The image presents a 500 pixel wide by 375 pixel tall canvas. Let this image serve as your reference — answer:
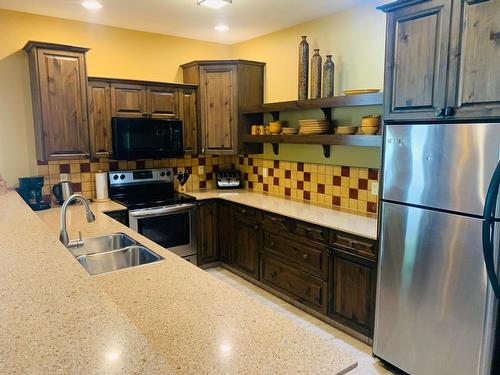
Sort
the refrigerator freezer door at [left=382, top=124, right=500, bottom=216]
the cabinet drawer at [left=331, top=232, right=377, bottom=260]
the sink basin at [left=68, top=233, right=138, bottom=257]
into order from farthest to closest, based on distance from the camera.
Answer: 1. the cabinet drawer at [left=331, top=232, right=377, bottom=260]
2. the sink basin at [left=68, top=233, right=138, bottom=257]
3. the refrigerator freezer door at [left=382, top=124, right=500, bottom=216]

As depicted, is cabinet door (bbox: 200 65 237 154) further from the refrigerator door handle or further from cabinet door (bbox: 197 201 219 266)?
the refrigerator door handle

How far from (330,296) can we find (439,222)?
120 centimetres

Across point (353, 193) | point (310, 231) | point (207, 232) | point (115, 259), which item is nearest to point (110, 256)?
point (115, 259)

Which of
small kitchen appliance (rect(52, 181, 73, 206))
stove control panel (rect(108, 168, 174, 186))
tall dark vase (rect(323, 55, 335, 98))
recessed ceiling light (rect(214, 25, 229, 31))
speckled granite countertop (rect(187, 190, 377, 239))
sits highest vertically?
recessed ceiling light (rect(214, 25, 229, 31))

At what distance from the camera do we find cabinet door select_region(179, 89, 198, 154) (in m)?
4.18

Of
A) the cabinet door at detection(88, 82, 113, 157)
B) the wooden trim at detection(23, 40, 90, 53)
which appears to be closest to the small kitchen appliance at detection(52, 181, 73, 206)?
the cabinet door at detection(88, 82, 113, 157)

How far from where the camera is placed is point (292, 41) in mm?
3943

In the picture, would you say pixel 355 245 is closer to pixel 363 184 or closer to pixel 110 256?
pixel 363 184

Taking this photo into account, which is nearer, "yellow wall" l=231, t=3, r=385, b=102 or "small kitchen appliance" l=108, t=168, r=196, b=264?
"yellow wall" l=231, t=3, r=385, b=102

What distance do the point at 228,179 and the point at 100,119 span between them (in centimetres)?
165

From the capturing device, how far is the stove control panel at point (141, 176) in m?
4.02

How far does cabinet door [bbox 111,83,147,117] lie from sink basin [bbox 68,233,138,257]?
1.62m

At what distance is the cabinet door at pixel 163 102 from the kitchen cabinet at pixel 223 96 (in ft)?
0.95

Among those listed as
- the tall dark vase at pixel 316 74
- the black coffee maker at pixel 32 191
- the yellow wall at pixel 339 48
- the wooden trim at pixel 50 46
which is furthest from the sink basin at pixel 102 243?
the yellow wall at pixel 339 48
